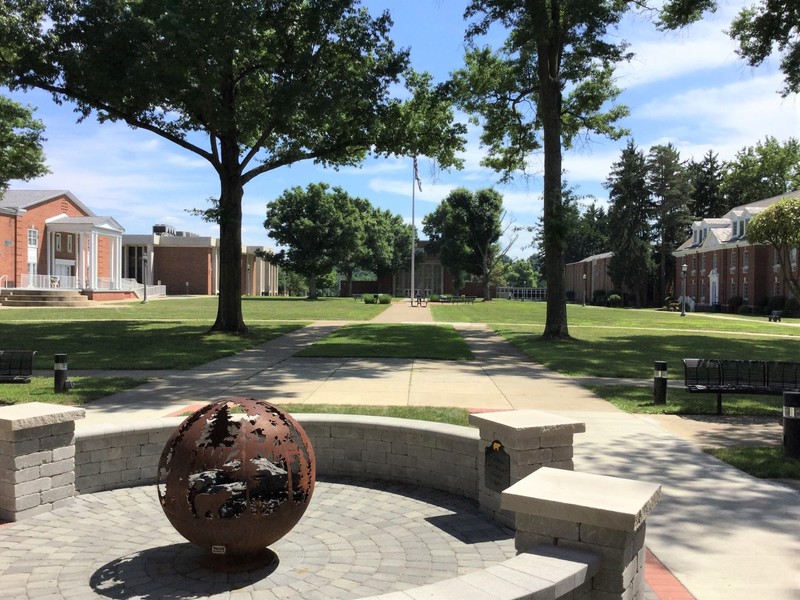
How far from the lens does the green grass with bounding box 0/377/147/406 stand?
1046 cm

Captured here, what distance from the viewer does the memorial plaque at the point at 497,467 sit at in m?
5.45

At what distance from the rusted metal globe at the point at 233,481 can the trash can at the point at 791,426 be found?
6.59 metres

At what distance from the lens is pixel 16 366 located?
39.9 ft

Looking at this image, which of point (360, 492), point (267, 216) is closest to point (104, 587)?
point (360, 492)

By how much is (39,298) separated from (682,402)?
139ft

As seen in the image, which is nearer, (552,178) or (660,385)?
(660,385)

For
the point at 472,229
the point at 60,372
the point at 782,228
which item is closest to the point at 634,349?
the point at 782,228

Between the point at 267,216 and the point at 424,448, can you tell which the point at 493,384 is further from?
the point at 267,216

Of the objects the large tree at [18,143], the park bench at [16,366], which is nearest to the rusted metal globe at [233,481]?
the park bench at [16,366]

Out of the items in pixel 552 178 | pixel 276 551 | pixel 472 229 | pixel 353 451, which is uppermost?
pixel 472 229

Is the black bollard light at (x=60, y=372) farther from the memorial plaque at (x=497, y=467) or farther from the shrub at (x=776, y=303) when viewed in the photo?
the shrub at (x=776, y=303)

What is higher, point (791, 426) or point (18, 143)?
point (18, 143)

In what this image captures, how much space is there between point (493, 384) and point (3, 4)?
18164 millimetres

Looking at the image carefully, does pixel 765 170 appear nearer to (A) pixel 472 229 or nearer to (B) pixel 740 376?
(A) pixel 472 229
